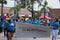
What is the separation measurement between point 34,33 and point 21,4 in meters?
26.9

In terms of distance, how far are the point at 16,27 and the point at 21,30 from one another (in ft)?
2.90

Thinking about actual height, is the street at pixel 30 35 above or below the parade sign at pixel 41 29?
below

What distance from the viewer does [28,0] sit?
39250 millimetres

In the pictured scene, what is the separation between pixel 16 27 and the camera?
1684 cm

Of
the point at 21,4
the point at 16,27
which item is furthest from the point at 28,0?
the point at 16,27

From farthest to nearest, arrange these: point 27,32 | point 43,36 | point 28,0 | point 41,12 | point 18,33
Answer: point 41,12, point 28,0, point 18,33, point 27,32, point 43,36

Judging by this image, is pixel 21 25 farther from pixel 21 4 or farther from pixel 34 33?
pixel 21 4

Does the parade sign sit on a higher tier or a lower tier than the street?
higher

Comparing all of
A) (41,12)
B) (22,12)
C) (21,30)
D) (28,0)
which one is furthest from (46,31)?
(22,12)

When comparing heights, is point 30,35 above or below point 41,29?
below

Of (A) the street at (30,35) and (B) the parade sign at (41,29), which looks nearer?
(A) the street at (30,35)

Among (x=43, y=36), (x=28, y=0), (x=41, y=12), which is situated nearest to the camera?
(x=43, y=36)

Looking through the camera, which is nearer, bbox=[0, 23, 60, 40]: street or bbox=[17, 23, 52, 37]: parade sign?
bbox=[0, 23, 60, 40]: street

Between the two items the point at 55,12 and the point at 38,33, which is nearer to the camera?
the point at 38,33
